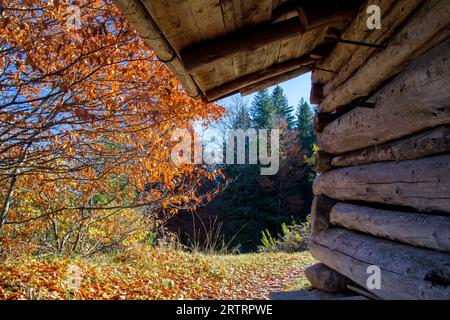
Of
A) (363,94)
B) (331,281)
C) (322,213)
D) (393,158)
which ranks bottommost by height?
(331,281)

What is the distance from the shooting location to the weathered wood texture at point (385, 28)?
2.42 m

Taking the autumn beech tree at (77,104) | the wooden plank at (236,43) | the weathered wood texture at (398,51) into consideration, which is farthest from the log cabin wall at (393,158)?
the autumn beech tree at (77,104)

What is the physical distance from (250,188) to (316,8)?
24309 millimetres

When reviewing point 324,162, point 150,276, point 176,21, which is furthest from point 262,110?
point 176,21

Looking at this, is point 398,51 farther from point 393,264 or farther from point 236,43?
point 393,264

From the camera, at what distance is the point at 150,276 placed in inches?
266

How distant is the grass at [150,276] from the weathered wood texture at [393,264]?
3.45 metres

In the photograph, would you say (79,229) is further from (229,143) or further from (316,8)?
(229,143)

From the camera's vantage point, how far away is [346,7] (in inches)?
116

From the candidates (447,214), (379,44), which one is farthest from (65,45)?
(447,214)

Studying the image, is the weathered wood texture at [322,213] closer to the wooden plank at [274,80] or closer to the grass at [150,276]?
the wooden plank at [274,80]

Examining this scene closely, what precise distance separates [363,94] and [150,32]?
218 centimetres

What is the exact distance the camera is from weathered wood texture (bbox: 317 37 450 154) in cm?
198

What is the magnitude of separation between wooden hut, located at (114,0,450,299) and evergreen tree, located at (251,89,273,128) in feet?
85.6
